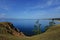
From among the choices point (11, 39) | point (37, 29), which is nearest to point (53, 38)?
point (11, 39)

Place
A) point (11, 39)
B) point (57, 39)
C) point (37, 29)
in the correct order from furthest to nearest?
point (37, 29)
point (11, 39)
point (57, 39)

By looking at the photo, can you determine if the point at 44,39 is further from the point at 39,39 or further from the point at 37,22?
the point at 37,22

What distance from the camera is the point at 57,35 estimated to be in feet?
61.3

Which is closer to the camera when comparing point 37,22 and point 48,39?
point 48,39

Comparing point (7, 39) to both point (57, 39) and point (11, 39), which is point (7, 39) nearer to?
point (11, 39)

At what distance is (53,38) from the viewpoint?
18.1 meters

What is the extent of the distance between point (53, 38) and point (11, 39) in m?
5.00

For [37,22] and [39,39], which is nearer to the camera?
[39,39]

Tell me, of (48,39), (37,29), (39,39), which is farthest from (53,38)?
(37,29)

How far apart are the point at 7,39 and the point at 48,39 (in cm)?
480

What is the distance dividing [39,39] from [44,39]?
0.92 meters

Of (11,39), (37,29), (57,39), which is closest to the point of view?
(57,39)

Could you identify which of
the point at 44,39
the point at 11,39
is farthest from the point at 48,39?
the point at 11,39

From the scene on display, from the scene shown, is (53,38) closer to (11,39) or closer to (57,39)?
(57,39)
